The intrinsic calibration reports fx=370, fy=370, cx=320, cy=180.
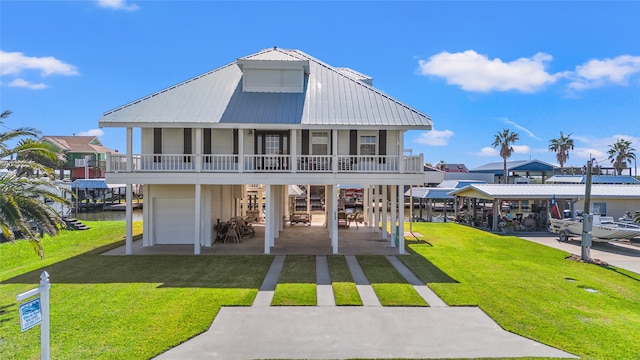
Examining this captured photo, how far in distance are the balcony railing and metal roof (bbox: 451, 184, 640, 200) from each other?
10.4 m

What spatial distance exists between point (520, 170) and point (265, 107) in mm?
38101

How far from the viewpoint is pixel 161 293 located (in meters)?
10.3

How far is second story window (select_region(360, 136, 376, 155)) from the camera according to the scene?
1764 cm

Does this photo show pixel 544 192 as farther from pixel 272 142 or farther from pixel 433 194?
pixel 272 142

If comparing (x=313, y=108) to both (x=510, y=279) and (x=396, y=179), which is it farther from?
(x=510, y=279)

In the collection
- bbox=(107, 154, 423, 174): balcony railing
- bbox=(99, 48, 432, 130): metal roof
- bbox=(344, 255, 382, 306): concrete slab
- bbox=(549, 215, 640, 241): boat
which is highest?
bbox=(99, 48, 432, 130): metal roof

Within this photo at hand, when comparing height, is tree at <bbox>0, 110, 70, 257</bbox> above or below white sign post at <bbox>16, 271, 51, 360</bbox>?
above

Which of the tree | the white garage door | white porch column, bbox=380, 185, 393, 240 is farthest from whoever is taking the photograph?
white porch column, bbox=380, 185, 393, 240

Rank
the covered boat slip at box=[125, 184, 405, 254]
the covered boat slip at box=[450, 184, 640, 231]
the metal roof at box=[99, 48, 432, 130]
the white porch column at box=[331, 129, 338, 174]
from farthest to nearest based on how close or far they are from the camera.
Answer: the covered boat slip at box=[450, 184, 640, 231] → the covered boat slip at box=[125, 184, 405, 254] → the white porch column at box=[331, 129, 338, 174] → the metal roof at box=[99, 48, 432, 130]

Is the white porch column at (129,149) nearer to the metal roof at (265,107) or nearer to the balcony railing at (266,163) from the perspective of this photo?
the balcony railing at (266,163)

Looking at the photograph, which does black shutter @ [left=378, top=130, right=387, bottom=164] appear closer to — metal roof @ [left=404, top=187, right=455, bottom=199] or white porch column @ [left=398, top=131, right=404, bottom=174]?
white porch column @ [left=398, top=131, right=404, bottom=174]

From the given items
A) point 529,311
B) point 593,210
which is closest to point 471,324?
point 529,311

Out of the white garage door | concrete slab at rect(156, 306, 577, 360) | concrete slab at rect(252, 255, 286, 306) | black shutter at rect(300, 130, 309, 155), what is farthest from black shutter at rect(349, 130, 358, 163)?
concrete slab at rect(156, 306, 577, 360)

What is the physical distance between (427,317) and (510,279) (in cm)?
495
